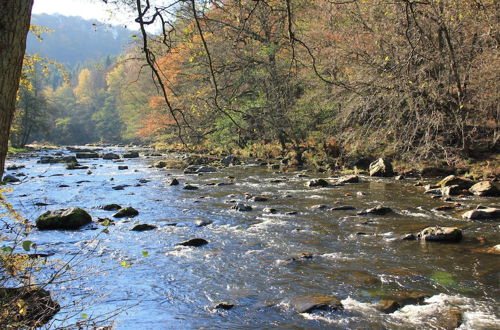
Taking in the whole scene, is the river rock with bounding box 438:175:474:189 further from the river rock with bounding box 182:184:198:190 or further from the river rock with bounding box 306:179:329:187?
the river rock with bounding box 182:184:198:190

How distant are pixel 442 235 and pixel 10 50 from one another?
7.67 m

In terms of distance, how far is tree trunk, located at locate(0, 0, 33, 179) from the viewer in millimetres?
1971

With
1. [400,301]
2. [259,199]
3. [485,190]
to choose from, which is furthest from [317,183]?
[400,301]

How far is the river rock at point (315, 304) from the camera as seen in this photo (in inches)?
207

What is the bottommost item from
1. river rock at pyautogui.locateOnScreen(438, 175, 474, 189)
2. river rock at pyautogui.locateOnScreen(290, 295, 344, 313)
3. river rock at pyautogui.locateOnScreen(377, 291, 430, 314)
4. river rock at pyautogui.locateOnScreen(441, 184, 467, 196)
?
river rock at pyautogui.locateOnScreen(290, 295, 344, 313)

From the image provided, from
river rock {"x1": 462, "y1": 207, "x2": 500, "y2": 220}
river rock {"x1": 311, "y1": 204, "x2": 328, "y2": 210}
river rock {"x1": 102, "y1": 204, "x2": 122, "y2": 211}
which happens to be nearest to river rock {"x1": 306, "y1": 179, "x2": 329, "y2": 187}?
river rock {"x1": 311, "y1": 204, "x2": 328, "y2": 210}

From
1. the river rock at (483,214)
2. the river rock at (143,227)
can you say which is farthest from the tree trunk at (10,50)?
the river rock at (483,214)

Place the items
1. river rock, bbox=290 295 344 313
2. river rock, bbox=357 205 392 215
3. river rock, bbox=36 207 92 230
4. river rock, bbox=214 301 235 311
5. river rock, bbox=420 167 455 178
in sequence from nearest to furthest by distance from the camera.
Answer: river rock, bbox=290 295 344 313
river rock, bbox=214 301 235 311
river rock, bbox=36 207 92 230
river rock, bbox=357 205 392 215
river rock, bbox=420 167 455 178

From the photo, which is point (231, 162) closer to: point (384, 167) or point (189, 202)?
point (384, 167)

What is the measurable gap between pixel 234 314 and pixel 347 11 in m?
14.4

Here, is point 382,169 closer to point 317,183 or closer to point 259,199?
point 317,183

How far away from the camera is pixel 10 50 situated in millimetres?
2002

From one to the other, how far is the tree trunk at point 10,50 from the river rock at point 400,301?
454 centimetres

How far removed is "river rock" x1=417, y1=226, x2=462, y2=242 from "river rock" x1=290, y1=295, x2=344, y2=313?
3.24 meters
